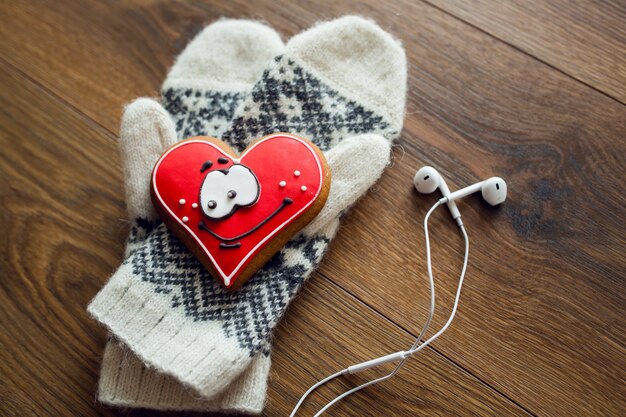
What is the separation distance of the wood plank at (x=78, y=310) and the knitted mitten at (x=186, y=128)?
0.13 feet

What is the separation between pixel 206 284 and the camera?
0.85m

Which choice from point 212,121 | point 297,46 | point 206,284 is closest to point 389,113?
point 297,46

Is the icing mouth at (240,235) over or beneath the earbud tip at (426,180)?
over

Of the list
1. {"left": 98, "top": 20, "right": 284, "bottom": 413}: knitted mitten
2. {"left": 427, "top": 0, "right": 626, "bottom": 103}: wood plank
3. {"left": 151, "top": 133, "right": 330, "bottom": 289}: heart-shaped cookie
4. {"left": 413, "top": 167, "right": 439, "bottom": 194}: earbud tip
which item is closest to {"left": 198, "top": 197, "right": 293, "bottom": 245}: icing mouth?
{"left": 151, "top": 133, "right": 330, "bottom": 289}: heart-shaped cookie

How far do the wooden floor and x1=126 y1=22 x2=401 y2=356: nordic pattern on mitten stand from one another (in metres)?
0.05

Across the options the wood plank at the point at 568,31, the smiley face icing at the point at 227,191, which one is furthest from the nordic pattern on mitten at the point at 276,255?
the wood plank at the point at 568,31

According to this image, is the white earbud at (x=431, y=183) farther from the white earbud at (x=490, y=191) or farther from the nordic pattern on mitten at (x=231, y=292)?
the nordic pattern on mitten at (x=231, y=292)

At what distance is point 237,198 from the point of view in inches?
31.9

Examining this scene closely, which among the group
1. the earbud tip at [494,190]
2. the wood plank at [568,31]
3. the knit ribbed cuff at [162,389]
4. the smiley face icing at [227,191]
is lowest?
the knit ribbed cuff at [162,389]

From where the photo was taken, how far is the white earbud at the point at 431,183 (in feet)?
2.91

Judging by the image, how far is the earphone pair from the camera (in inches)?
33.0

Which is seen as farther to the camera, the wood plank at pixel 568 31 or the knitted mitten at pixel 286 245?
the wood plank at pixel 568 31

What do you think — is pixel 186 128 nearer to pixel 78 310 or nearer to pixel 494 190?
pixel 78 310

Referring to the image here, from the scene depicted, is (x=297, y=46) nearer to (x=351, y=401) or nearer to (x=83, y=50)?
(x=83, y=50)
